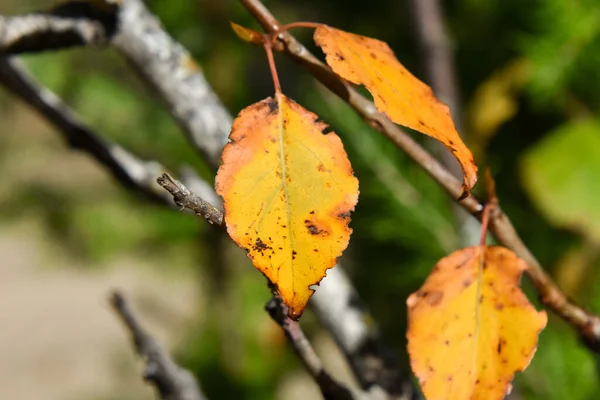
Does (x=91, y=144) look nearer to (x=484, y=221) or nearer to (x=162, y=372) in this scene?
(x=162, y=372)

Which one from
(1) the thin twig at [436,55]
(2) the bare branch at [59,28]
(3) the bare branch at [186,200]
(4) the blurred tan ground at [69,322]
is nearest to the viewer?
(3) the bare branch at [186,200]

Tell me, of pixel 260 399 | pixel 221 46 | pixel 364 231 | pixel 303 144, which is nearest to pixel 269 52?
pixel 303 144

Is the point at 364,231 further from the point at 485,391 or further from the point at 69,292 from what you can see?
the point at 69,292

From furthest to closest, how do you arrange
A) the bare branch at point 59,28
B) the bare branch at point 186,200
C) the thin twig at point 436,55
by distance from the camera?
the thin twig at point 436,55
the bare branch at point 59,28
the bare branch at point 186,200

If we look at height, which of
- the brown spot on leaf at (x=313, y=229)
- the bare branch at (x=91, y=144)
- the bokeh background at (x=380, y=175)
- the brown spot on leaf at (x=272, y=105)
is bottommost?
the bokeh background at (x=380, y=175)

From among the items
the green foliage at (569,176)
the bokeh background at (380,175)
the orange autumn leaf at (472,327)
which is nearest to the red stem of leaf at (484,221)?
the orange autumn leaf at (472,327)

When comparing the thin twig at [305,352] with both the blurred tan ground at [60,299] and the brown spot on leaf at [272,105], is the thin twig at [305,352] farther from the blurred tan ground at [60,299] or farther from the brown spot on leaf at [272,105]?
the blurred tan ground at [60,299]

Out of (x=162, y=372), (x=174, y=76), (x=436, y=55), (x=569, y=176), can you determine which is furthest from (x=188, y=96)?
(x=569, y=176)
